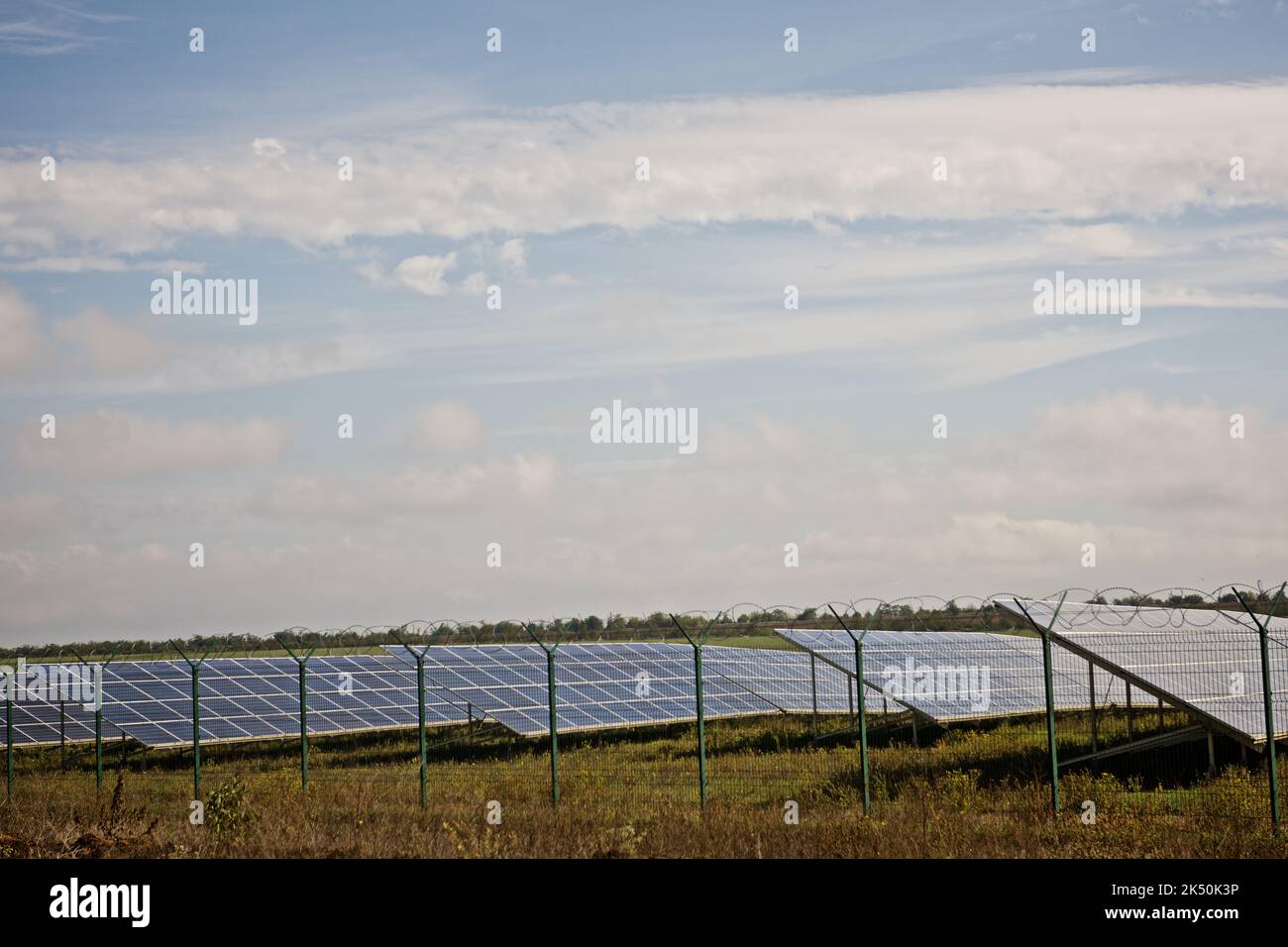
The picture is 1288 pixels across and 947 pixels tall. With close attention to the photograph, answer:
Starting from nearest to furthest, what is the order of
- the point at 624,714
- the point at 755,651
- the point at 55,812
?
the point at 55,812
the point at 624,714
the point at 755,651

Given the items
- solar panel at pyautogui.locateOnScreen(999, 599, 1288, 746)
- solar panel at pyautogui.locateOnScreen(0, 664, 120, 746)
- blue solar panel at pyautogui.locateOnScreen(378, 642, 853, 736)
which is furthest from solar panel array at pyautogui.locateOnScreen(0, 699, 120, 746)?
solar panel at pyautogui.locateOnScreen(999, 599, 1288, 746)

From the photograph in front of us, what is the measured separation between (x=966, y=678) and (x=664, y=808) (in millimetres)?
12507

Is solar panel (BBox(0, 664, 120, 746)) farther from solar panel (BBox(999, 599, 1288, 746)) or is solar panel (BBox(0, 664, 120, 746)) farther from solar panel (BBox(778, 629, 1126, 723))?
solar panel (BBox(999, 599, 1288, 746))

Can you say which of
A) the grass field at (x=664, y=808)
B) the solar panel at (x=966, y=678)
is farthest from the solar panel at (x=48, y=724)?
the solar panel at (x=966, y=678)

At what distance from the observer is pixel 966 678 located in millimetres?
30891

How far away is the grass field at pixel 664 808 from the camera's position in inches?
663

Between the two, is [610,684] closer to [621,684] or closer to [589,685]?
[621,684]

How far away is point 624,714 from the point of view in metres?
31.6

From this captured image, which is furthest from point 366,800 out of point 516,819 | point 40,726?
point 40,726

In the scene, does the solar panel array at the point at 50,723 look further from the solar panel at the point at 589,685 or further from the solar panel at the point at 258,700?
the solar panel at the point at 589,685

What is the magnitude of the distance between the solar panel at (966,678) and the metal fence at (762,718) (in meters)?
0.08

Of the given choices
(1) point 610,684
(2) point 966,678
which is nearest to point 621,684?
(1) point 610,684
